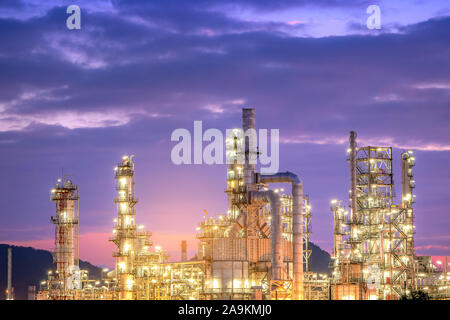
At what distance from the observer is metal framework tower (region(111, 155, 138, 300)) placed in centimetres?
10653

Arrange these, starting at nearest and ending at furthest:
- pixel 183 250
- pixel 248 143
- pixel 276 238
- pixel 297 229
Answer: pixel 276 238 → pixel 297 229 → pixel 248 143 → pixel 183 250

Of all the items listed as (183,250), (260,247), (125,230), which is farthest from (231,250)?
(183,250)

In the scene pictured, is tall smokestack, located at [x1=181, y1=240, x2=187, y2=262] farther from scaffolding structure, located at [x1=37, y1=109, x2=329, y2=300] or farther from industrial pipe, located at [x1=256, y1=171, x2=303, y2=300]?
industrial pipe, located at [x1=256, y1=171, x2=303, y2=300]

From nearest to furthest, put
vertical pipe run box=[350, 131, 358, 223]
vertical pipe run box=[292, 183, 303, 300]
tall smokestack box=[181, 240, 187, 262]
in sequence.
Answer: vertical pipe run box=[292, 183, 303, 300] < vertical pipe run box=[350, 131, 358, 223] < tall smokestack box=[181, 240, 187, 262]

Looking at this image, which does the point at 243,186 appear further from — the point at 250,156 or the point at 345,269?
the point at 345,269

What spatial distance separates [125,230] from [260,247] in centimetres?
2079

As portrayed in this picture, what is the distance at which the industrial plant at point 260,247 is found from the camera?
9550cm

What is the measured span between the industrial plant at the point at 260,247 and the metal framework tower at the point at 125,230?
0.13 meters

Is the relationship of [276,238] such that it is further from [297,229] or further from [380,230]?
[380,230]

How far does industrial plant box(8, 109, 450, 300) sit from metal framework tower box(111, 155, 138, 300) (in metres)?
0.13

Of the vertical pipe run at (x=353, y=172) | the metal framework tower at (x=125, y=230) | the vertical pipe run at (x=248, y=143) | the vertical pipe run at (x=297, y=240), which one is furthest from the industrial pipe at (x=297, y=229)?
the metal framework tower at (x=125, y=230)

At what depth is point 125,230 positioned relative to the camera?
4274 inches

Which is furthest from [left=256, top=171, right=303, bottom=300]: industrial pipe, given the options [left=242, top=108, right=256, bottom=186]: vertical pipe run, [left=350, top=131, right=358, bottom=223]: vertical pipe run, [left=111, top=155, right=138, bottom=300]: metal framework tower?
[left=111, top=155, right=138, bottom=300]: metal framework tower

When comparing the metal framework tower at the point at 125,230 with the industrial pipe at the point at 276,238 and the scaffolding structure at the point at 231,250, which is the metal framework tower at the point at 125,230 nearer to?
the scaffolding structure at the point at 231,250
